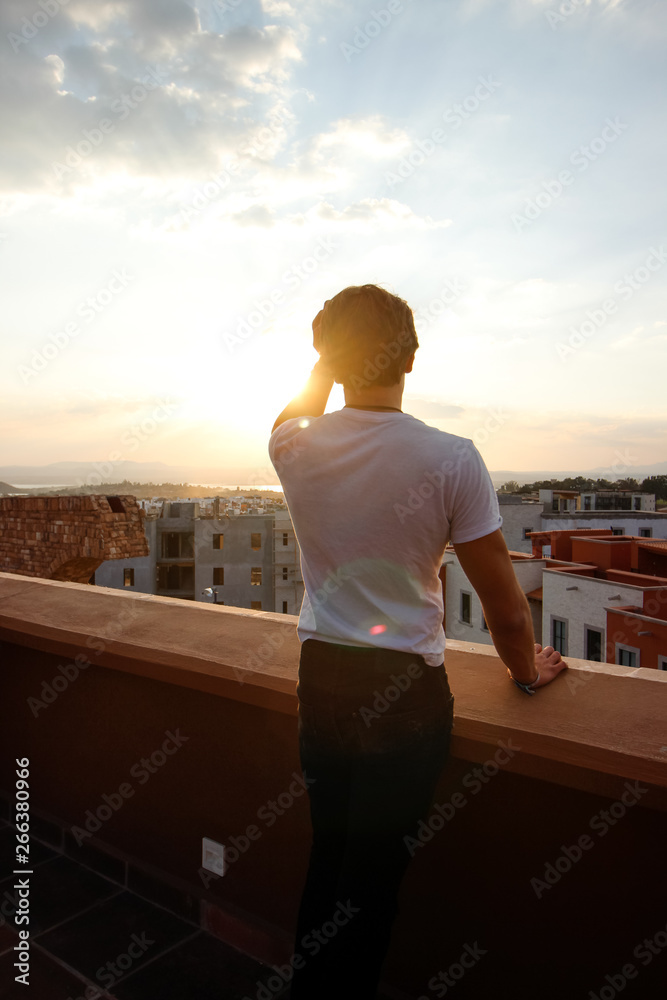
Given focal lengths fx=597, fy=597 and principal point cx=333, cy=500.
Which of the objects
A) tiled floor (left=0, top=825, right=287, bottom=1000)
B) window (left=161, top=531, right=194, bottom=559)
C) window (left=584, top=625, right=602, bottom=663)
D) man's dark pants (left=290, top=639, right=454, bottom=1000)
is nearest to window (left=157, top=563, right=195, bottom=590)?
window (left=161, top=531, right=194, bottom=559)

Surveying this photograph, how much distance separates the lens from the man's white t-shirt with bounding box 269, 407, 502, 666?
1061mm

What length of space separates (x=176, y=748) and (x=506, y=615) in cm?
152

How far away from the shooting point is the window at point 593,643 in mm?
13992

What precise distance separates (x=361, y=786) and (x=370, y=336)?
2.86 feet

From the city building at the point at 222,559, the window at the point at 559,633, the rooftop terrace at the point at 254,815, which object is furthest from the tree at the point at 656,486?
the rooftop terrace at the point at 254,815

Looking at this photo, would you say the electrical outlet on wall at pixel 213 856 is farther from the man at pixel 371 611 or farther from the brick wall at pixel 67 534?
the brick wall at pixel 67 534

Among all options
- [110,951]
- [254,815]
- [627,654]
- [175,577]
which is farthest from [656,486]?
[110,951]

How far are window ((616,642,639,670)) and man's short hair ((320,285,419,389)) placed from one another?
13372mm

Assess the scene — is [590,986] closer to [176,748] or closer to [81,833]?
[176,748]

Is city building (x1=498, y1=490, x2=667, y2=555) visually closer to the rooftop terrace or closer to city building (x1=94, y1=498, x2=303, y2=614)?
city building (x1=94, y1=498, x2=303, y2=614)

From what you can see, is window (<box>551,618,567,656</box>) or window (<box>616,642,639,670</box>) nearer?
window (<box>616,642,639,670</box>)

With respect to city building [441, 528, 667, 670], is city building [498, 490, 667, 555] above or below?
above

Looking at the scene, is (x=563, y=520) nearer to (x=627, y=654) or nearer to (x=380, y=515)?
(x=627, y=654)

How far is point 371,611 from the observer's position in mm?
1146
